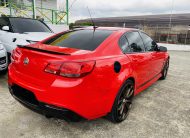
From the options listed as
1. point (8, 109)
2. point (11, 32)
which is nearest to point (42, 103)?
point (8, 109)

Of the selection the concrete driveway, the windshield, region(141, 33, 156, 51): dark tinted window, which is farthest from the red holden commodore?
the windshield

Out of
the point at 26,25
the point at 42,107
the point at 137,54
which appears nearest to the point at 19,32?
the point at 26,25

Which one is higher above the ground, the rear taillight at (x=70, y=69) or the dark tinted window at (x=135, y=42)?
the dark tinted window at (x=135, y=42)

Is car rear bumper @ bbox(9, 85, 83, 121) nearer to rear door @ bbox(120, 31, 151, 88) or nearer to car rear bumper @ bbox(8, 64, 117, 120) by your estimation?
car rear bumper @ bbox(8, 64, 117, 120)

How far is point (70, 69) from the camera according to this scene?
6.97 ft

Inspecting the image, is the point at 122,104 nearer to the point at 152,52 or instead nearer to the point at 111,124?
the point at 111,124

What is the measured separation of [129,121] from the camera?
3.01 metres

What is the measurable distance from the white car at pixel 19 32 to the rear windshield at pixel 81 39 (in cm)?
189

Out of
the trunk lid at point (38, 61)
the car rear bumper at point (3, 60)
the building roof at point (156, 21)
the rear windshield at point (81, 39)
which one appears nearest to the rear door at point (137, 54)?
the rear windshield at point (81, 39)

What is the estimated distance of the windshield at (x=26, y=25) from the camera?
566 cm

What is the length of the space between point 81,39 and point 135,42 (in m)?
1.04

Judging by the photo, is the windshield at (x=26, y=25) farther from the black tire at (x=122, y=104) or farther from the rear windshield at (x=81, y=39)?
the black tire at (x=122, y=104)

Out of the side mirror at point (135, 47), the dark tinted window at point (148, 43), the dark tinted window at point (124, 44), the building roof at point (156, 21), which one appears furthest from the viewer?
the building roof at point (156, 21)

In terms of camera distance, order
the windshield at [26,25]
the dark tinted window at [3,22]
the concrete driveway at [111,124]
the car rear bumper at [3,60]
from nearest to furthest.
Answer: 1. the concrete driveway at [111,124]
2. the car rear bumper at [3,60]
3. the windshield at [26,25]
4. the dark tinted window at [3,22]
